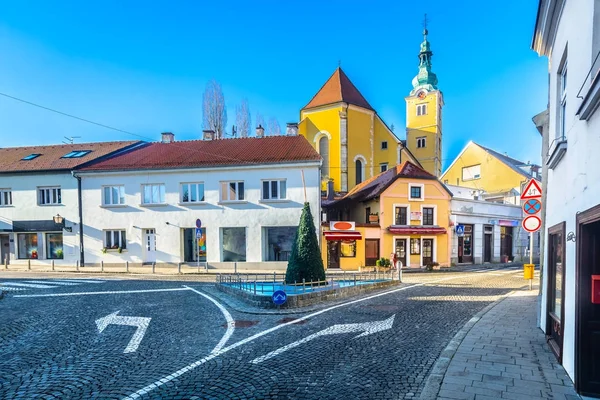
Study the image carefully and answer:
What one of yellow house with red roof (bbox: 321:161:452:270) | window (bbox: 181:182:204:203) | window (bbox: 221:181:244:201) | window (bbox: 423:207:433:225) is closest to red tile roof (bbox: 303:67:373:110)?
yellow house with red roof (bbox: 321:161:452:270)

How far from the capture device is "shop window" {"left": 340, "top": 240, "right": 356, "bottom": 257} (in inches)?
933

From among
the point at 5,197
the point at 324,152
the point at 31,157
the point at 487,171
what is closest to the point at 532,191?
the point at 324,152

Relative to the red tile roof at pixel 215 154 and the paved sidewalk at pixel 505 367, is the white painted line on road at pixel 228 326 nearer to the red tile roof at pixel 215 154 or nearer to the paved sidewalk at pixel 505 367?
the paved sidewalk at pixel 505 367

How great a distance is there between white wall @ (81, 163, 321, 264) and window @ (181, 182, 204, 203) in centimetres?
36

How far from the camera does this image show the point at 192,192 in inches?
907

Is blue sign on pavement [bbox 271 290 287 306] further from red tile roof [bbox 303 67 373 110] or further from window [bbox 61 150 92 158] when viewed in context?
red tile roof [bbox 303 67 373 110]

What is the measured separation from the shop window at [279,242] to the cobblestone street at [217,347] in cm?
1140

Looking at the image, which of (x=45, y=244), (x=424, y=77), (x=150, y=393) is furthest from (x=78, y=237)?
(x=424, y=77)

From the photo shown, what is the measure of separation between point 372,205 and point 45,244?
2424cm

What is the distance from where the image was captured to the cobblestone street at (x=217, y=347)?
4.82m

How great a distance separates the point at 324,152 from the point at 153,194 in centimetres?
1927

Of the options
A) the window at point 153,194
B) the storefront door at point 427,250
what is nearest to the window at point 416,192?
the storefront door at point 427,250

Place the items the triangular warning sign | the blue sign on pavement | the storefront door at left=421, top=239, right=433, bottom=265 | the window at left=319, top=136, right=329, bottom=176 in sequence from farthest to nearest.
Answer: the window at left=319, top=136, right=329, bottom=176 < the storefront door at left=421, top=239, right=433, bottom=265 < the blue sign on pavement < the triangular warning sign

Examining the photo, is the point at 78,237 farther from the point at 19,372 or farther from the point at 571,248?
the point at 571,248
